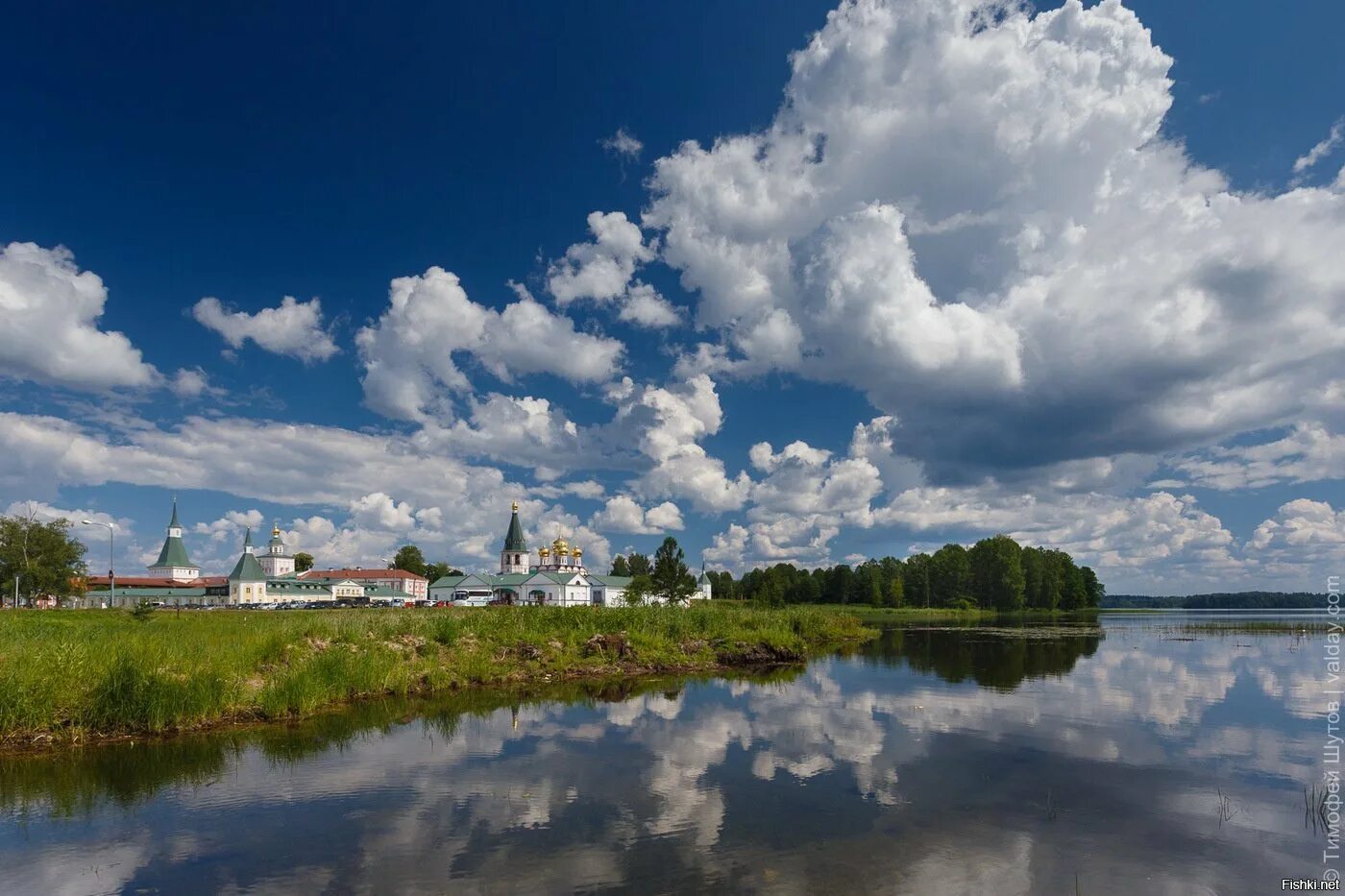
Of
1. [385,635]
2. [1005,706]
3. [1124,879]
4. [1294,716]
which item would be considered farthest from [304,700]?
[1294,716]

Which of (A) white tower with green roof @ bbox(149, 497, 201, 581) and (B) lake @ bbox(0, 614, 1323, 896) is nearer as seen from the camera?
(B) lake @ bbox(0, 614, 1323, 896)

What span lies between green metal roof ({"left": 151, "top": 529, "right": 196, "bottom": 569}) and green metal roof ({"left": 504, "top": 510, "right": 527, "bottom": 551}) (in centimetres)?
7599

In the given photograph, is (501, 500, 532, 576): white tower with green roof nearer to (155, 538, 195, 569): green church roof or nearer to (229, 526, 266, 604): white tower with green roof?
(229, 526, 266, 604): white tower with green roof

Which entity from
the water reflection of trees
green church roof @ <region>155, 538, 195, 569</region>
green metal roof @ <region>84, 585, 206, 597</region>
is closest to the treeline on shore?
the water reflection of trees

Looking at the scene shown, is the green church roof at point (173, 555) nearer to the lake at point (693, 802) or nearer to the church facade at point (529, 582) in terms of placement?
the church facade at point (529, 582)

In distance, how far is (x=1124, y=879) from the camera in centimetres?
1101

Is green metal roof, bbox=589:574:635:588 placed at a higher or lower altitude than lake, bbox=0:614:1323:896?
lower

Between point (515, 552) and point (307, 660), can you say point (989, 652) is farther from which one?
point (515, 552)

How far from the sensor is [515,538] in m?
156

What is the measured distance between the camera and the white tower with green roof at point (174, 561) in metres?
160

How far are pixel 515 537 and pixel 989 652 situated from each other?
12158 cm

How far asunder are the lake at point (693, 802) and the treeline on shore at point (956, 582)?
111266mm

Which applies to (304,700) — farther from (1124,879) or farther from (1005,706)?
(1005,706)

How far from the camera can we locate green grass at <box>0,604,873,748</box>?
1941 centimetres
